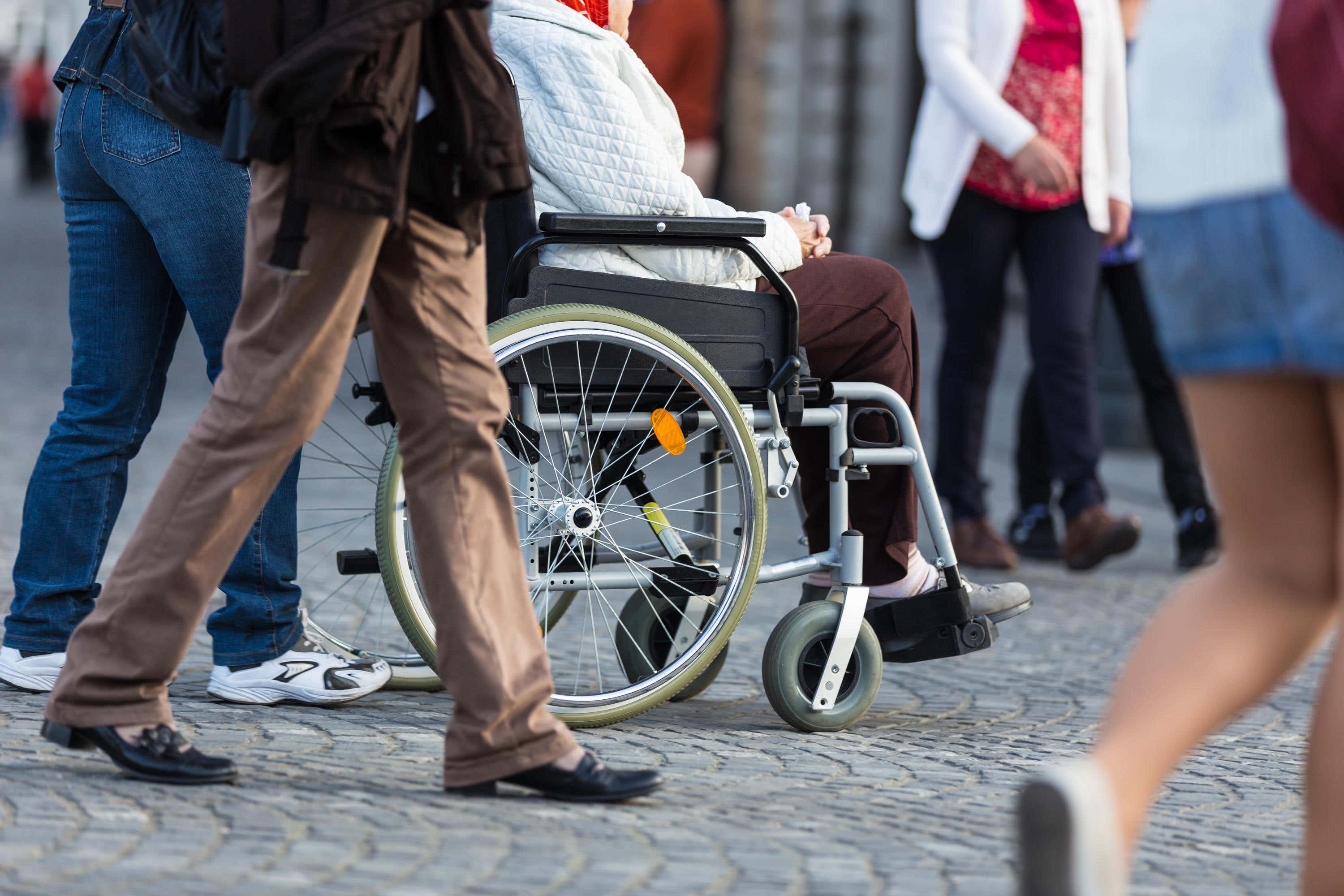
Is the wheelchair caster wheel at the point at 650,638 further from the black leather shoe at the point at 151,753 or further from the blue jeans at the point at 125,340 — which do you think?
the black leather shoe at the point at 151,753

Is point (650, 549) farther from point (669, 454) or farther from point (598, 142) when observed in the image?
point (598, 142)

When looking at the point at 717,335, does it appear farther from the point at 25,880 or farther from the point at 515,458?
the point at 25,880

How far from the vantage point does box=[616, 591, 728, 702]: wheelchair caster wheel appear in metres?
3.98

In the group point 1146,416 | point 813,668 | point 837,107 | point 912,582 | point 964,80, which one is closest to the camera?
point 813,668

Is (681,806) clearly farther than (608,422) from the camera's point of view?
No

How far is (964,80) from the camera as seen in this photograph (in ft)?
18.2

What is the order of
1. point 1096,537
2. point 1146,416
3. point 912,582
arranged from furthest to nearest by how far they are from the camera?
point 1146,416
point 1096,537
point 912,582

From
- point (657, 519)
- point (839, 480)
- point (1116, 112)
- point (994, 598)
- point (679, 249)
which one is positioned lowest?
point (994, 598)

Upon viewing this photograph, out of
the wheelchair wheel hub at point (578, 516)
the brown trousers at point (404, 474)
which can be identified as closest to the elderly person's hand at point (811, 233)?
the wheelchair wheel hub at point (578, 516)

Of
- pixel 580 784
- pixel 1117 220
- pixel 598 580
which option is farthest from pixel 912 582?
pixel 1117 220

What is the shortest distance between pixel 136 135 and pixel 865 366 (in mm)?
1462

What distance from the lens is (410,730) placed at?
352cm

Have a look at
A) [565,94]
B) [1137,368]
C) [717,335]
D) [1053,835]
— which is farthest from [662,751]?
[1137,368]

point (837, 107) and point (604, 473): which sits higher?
point (837, 107)
